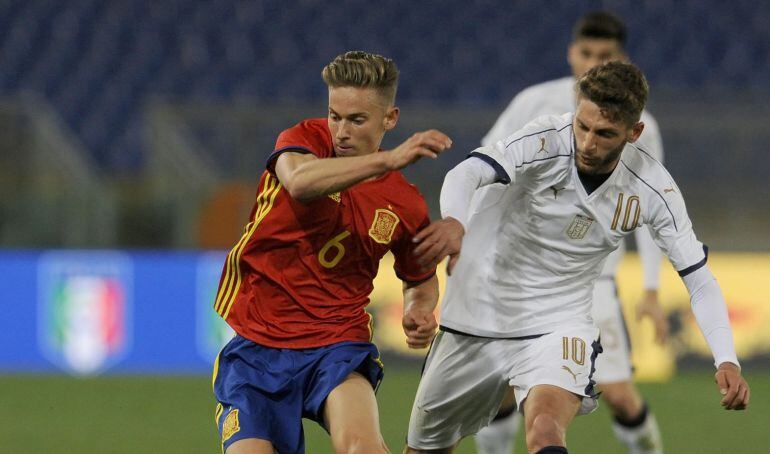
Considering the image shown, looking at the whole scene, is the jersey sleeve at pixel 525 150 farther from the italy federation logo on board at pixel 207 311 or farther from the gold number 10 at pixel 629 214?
the italy federation logo on board at pixel 207 311

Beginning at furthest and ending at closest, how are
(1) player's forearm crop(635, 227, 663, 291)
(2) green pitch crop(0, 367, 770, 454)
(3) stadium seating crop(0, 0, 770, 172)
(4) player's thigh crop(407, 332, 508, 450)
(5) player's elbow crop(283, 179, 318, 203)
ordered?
(3) stadium seating crop(0, 0, 770, 172), (2) green pitch crop(0, 367, 770, 454), (1) player's forearm crop(635, 227, 663, 291), (4) player's thigh crop(407, 332, 508, 450), (5) player's elbow crop(283, 179, 318, 203)

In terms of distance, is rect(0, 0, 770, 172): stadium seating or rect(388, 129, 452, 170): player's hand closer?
rect(388, 129, 452, 170): player's hand

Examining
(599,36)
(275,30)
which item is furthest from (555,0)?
(599,36)

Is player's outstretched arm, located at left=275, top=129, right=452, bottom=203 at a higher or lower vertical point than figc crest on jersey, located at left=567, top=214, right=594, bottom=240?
higher

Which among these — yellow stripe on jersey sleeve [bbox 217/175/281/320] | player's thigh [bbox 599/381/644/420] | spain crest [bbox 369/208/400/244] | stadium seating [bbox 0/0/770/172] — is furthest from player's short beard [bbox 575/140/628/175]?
stadium seating [bbox 0/0/770/172]

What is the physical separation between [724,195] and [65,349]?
18.0 feet

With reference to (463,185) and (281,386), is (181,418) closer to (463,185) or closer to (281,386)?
(281,386)

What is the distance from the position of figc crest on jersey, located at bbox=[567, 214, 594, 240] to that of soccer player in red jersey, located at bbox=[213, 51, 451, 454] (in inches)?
23.0

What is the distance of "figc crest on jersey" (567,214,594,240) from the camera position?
449 cm

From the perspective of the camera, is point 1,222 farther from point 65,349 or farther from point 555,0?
point 555,0

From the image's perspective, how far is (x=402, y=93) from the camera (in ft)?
43.2

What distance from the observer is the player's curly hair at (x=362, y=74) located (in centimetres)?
404

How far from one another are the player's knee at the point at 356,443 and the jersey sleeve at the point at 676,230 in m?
1.31

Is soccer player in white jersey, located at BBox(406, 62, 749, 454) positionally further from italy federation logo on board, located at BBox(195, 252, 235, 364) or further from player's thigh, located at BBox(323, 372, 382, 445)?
italy federation logo on board, located at BBox(195, 252, 235, 364)
